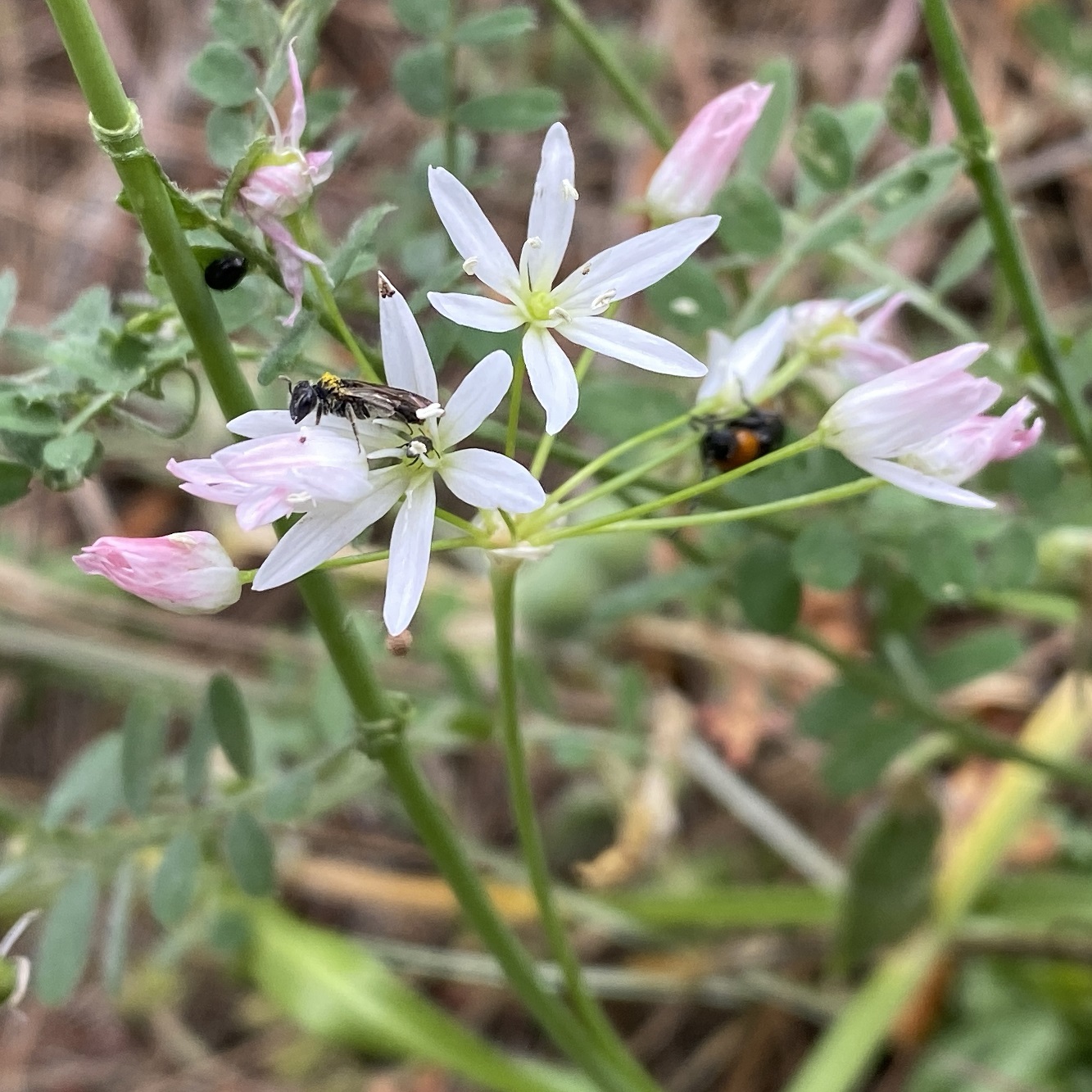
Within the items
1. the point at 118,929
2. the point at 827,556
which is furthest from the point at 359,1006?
the point at 827,556

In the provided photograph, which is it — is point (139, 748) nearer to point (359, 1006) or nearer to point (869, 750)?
point (359, 1006)

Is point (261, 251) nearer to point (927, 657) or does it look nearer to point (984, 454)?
point (984, 454)

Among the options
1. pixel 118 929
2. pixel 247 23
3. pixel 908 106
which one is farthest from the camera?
pixel 118 929

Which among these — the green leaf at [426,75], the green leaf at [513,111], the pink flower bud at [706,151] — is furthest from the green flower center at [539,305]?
the green leaf at [426,75]

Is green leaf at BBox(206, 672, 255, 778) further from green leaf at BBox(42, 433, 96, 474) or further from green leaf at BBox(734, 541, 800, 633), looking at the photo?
green leaf at BBox(734, 541, 800, 633)

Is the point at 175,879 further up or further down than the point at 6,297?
further down

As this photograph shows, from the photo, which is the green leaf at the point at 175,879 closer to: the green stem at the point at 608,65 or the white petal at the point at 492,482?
the white petal at the point at 492,482
